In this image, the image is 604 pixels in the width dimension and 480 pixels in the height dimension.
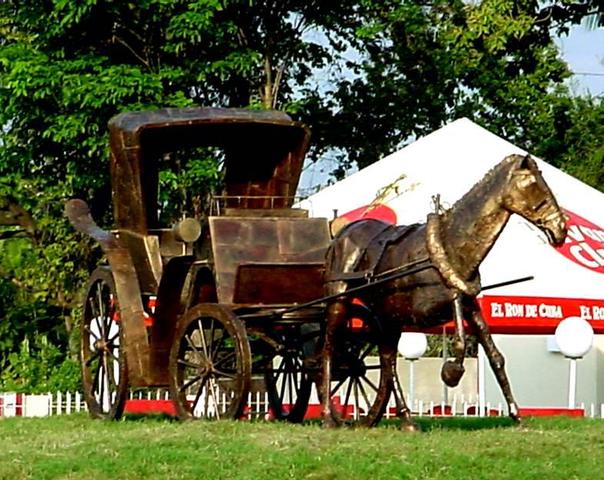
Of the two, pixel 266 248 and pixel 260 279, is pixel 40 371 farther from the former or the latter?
pixel 260 279

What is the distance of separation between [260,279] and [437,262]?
71.3 inches

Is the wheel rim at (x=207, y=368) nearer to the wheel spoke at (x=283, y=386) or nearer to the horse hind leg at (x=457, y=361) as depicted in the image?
the wheel spoke at (x=283, y=386)

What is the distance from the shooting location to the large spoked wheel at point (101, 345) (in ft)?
46.3

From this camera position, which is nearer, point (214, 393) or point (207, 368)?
point (207, 368)

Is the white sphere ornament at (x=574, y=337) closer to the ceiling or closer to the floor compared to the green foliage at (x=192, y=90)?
closer to the floor

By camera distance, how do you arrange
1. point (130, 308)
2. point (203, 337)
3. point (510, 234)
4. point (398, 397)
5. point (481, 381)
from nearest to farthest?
point (398, 397) < point (203, 337) < point (130, 308) < point (510, 234) < point (481, 381)

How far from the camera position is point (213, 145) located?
14656mm

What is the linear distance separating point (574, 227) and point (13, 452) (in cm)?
875

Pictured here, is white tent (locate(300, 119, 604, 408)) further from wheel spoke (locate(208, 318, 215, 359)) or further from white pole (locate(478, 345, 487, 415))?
wheel spoke (locate(208, 318, 215, 359))

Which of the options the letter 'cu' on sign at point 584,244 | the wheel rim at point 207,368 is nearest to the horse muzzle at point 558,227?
the wheel rim at point 207,368

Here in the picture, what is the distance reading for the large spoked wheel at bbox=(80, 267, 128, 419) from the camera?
14.1 metres

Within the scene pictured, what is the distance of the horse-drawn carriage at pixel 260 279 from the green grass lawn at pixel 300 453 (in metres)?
0.70

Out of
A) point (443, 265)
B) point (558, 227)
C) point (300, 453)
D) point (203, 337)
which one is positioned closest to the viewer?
point (300, 453)

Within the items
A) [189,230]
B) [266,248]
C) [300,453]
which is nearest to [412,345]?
[266,248]
